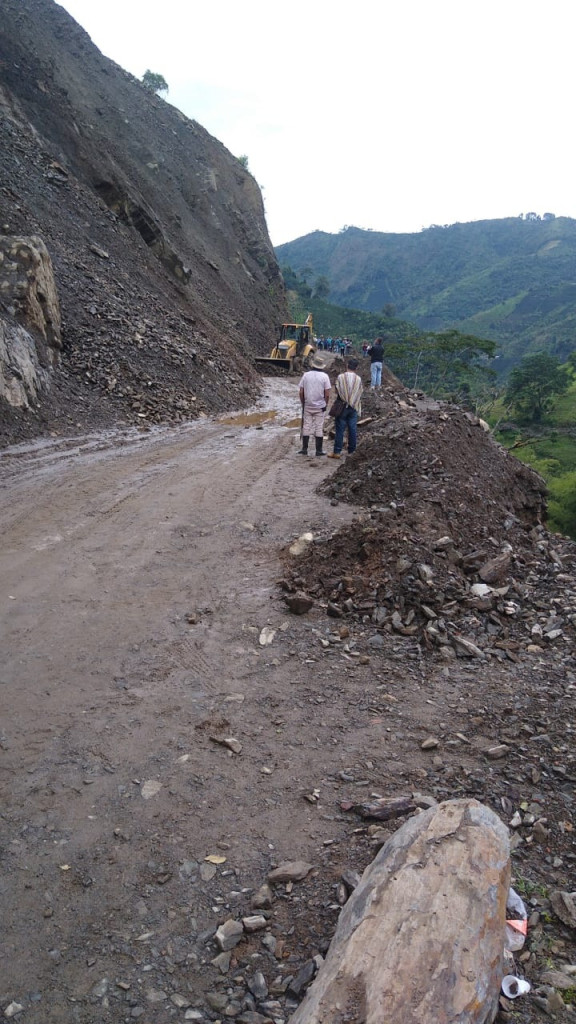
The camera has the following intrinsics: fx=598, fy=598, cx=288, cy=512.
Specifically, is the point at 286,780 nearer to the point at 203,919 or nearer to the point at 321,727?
the point at 321,727

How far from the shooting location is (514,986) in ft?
6.15

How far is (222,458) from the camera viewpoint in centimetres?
942

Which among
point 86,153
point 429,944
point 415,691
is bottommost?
point 415,691

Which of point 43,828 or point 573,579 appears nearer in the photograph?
point 43,828

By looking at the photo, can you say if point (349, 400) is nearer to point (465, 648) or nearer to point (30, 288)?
point (465, 648)

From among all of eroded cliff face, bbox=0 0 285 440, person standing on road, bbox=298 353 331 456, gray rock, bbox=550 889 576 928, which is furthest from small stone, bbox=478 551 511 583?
eroded cliff face, bbox=0 0 285 440

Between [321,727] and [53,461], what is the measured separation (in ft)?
21.5

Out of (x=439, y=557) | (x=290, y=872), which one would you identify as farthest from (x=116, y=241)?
(x=290, y=872)

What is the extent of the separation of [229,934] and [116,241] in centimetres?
1894

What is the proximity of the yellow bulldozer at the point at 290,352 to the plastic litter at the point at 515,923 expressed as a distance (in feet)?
78.6

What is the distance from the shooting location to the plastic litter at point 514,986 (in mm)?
1853

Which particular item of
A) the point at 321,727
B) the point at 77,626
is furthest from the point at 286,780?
the point at 77,626

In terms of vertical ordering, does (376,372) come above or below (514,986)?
above

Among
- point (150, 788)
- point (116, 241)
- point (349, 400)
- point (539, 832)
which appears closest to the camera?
point (539, 832)
